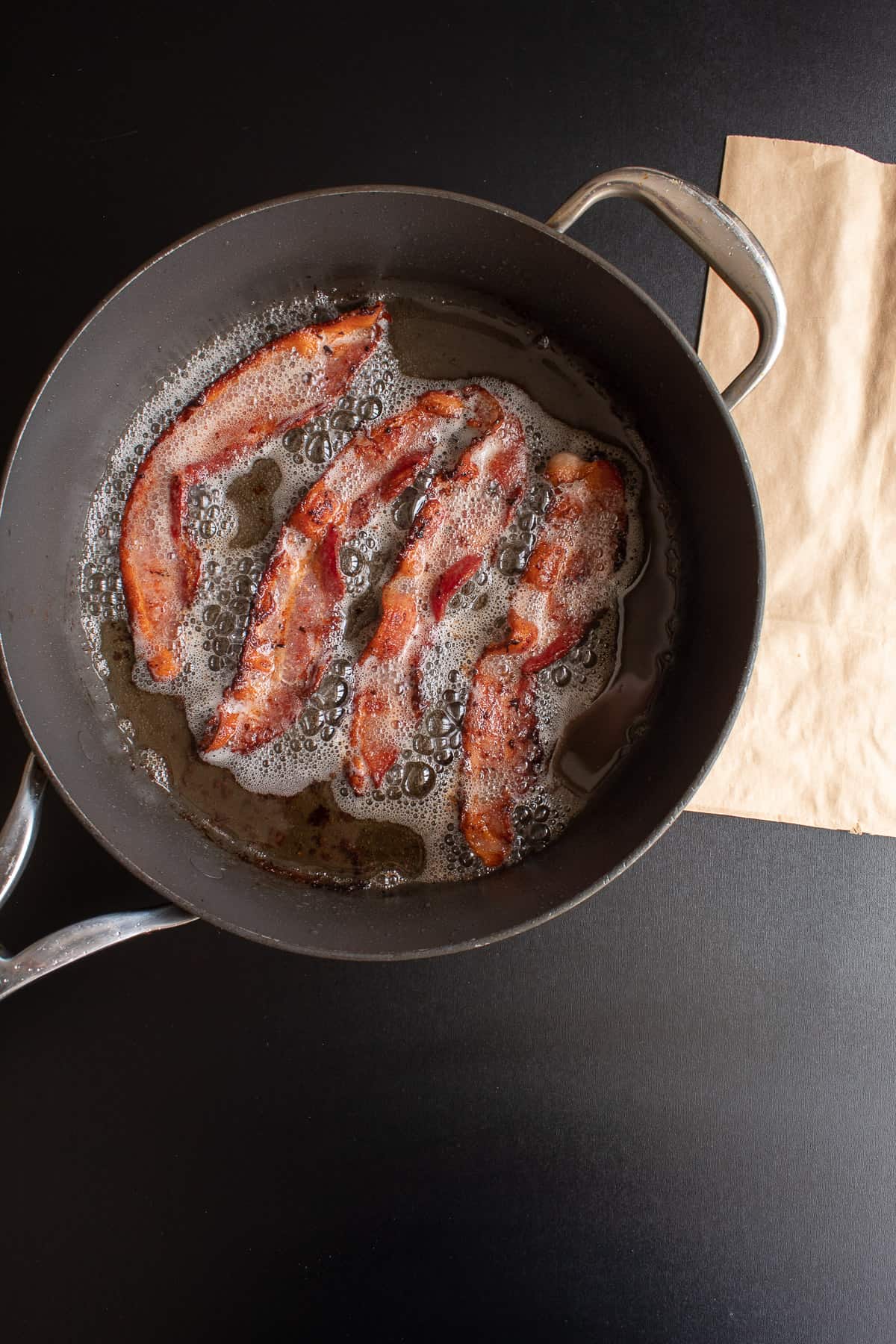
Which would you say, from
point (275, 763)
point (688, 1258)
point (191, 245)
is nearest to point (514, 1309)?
point (688, 1258)

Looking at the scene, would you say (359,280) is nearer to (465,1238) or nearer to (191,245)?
(191,245)

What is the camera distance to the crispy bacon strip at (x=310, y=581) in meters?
0.99

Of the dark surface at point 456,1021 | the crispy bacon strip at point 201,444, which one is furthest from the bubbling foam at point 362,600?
the dark surface at point 456,1021

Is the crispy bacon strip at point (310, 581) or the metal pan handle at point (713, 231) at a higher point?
the metal pan handle at point (713, 231)

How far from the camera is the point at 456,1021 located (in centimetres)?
103

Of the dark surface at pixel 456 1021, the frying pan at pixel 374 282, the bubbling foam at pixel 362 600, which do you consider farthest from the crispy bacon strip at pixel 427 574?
the dark surface at pixel 456 1021

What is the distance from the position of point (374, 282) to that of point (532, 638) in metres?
0.45

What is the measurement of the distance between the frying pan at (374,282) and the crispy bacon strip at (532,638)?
0.07m

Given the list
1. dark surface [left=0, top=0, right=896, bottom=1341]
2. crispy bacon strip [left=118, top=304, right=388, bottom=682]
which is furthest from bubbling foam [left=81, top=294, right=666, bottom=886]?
dark surface [left=0, top=0, right=896, bottom=1341]

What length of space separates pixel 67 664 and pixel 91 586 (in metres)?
0.10

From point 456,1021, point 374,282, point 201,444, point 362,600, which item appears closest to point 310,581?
point 362,600

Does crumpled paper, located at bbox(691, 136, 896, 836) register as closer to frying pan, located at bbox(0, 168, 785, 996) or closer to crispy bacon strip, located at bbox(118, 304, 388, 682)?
frying pan, located at bbox(0, 168, 785, 996)

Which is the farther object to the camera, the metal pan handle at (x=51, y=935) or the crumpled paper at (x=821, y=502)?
the crumpled paper at (x=821, y=502)

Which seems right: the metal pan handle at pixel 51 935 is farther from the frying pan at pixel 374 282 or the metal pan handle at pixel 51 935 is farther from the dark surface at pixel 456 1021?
the dark surface at pixel 456 1021
